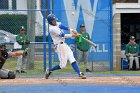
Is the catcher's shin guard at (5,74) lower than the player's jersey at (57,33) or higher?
lower

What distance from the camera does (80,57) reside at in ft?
60.6

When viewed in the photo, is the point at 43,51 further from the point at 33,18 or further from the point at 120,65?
the point at 120,65

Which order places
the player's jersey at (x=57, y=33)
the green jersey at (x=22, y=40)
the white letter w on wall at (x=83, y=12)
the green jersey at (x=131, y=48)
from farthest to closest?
1. the green jersey at (x=131, y=48)
2. the white letter w on wall at (x=83, y=12)
3. the green jersey at (x=22, y=40)
4. the player's jersey at (x=57, y=33)

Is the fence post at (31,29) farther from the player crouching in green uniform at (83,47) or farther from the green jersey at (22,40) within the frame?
the player crouching in green uniform at (83,47)

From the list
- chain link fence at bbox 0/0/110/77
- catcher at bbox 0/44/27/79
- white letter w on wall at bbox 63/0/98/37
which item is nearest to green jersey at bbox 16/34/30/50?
chain link fence at bbox 0/0/110/77

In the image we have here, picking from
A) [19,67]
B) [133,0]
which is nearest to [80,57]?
[19,67]

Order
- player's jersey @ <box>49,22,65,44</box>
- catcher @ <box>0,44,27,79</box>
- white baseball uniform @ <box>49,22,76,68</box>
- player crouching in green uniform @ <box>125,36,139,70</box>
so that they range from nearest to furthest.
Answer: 1. player's jersey @ <box>49,22,65,44</box>
2. white baseball uniform @ <box>49,22,76,68</box>
3. catcher @ <box>0,44,27,79</box>
4. player crouching in green uniform @ <box>125,36,139,70</box>

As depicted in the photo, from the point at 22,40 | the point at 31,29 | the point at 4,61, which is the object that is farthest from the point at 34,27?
the point at 4,61

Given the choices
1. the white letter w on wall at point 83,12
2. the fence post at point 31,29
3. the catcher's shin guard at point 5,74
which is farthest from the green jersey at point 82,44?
the catcher's shin guard at point 5,74

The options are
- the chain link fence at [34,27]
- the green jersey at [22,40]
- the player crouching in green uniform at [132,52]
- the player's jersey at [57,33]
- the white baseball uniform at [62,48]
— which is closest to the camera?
the player's jersey at [57,33]

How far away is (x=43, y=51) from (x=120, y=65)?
123 inches

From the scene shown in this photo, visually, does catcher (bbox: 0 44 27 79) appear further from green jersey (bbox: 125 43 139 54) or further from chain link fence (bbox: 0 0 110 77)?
green jersey (bbox: 125 43 139 54)

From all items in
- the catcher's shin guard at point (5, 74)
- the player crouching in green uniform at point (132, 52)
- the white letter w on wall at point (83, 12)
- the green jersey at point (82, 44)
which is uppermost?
the white letter w on wall at point (83, 12)

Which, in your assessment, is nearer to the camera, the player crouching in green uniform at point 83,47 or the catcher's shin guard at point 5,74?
the catcher's shin guard at point 5,74
